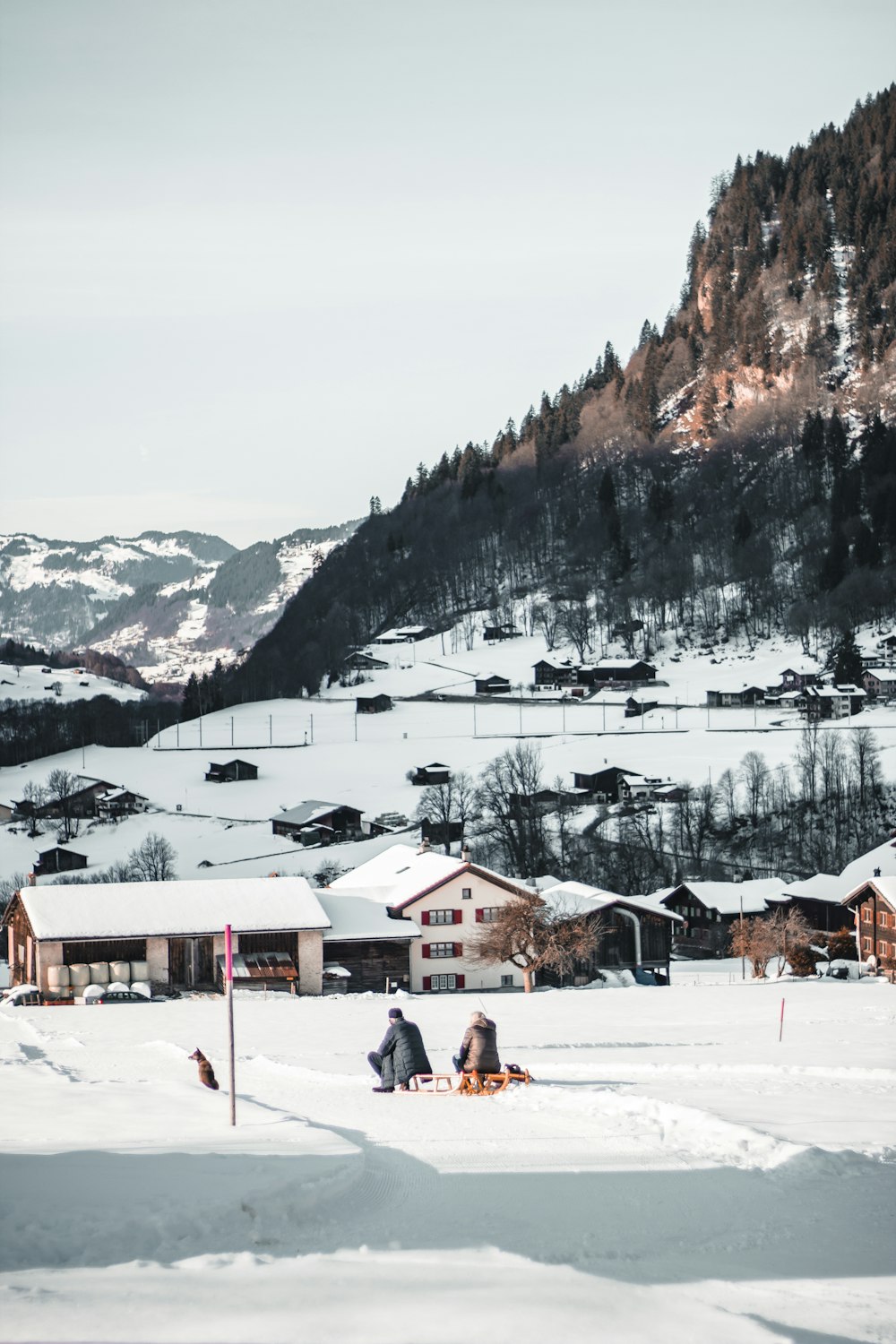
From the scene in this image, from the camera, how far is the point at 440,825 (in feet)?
274

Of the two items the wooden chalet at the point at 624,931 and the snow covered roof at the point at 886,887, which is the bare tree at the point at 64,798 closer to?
the wooden chalet at the point at 624,931

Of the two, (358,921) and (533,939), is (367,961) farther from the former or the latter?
(533,939)

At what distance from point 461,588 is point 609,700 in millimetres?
65559

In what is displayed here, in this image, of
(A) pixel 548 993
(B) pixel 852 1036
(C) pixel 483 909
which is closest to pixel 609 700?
(C) pixel 483 909

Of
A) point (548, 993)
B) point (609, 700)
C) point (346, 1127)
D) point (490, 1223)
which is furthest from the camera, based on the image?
point (609, 700)

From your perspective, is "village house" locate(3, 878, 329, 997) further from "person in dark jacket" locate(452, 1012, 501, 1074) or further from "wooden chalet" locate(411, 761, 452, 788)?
"wooden chalet" locate(411, 761, 452, 788)

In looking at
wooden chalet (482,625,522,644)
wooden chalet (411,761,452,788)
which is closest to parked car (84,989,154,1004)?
wooden chalet (411,761,452,788)

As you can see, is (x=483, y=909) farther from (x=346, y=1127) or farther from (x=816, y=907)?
(x=346, y=1127)

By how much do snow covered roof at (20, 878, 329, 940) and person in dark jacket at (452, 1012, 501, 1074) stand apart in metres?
27.3

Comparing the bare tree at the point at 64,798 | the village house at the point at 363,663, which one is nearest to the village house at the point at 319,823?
the bare tree at the point at 64,798

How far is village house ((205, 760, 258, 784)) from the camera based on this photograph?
10081 centimetres

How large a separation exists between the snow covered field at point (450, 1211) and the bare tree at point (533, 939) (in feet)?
89.3

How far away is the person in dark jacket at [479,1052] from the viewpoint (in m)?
13.7

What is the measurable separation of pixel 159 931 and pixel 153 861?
35615mm
